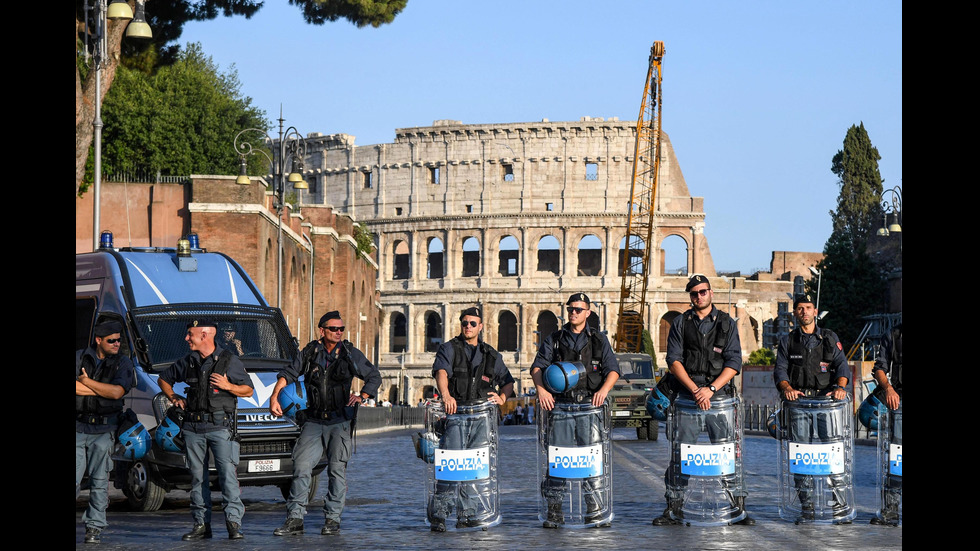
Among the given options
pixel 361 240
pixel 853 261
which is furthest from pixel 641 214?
pixel 361 240

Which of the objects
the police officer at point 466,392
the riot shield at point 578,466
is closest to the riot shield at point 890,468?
the riot shield at point 578,466

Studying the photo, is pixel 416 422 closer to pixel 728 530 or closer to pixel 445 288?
pixel 445 288

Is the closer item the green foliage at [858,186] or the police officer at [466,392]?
the police officer at [466,392]

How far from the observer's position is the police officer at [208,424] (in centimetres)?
985

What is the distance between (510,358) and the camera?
84125mm

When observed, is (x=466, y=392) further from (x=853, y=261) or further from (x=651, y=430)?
(x=853, y=261)

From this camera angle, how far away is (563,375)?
10.2 meters

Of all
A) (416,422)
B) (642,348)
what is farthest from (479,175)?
(416,422)

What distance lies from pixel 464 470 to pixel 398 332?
3155 inches

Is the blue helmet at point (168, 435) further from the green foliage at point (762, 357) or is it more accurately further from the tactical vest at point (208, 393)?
the green foliage at point (762, 357)

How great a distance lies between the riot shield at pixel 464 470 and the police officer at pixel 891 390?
3019mm
